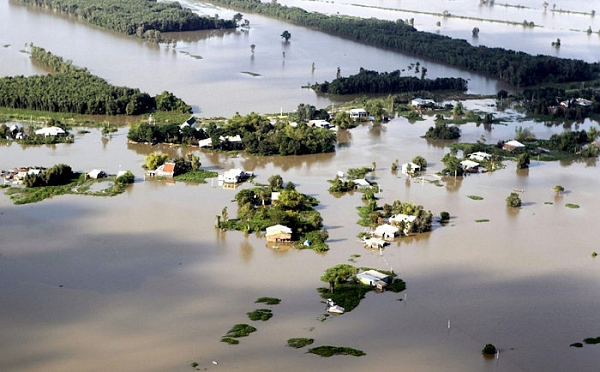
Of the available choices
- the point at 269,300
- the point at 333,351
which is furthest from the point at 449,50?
the point at 333,351

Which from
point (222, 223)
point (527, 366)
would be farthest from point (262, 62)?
point (527, 366)

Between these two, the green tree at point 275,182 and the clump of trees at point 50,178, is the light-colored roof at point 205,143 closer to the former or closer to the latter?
the green tree at point 275,182

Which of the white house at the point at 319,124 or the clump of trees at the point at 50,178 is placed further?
the white house at the point at 319,124

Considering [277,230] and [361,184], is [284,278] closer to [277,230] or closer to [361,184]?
[277,230]

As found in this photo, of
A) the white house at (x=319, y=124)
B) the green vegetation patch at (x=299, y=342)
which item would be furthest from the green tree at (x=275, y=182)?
the green vegetation patch at (x=299, y=342)

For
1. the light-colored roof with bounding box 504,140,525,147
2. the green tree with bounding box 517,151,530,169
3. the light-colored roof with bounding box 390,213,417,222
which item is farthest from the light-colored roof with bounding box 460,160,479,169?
the light-colored roof with bounding box 390,213,417,222
